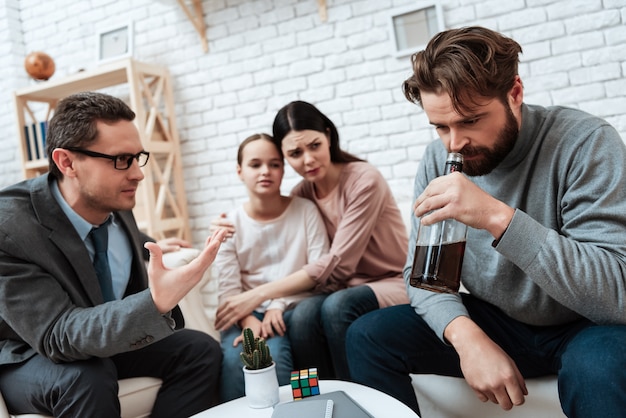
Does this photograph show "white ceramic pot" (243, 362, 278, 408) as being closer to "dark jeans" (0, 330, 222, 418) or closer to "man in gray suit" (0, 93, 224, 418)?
"man in gray suit" (0, 93, 224, 418)

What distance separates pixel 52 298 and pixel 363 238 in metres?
0.94

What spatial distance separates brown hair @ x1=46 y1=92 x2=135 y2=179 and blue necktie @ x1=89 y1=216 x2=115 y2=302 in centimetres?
19

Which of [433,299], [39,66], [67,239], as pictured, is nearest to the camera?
[433,299]

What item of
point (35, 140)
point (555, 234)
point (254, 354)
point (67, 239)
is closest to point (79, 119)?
point (67, 239)

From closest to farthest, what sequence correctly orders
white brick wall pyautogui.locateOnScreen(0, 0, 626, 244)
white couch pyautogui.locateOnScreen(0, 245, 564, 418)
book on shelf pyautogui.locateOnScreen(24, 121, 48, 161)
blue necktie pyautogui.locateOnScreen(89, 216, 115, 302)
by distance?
1. white couch pyautogui.locateOnScreen(0, 245, 564, 418)
2. blue necktie pyautogui.locateOnScreen(89, 216, 115, 302)
3. white brick wall pyautogui.locateOnScreen(0, 0, 626, 244)
4. book on shelf pyautogui.locateOnScreen(24, 121, 48, 161)

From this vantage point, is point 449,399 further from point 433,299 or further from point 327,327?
point 327,327

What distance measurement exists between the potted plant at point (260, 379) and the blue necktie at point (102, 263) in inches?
23.0

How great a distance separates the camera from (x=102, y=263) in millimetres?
1499

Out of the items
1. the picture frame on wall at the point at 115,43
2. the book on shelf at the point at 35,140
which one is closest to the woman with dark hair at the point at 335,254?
the picture frame on wall at the point at 115,43

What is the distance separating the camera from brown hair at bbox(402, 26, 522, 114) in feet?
3.51

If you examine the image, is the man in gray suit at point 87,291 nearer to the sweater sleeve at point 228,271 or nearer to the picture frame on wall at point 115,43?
the sweater sleeve at point 228,271

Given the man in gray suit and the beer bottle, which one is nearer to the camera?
the beer bottle

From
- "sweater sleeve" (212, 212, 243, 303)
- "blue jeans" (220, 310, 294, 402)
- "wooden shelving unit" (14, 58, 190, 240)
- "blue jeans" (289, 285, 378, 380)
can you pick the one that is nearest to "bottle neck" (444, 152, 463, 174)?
"blue jeans" (289, 285, 378, 380)

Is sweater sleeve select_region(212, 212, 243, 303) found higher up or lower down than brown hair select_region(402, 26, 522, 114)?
lower down
